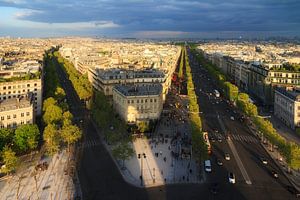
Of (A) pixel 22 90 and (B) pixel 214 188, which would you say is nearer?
(B) pixel 214 188

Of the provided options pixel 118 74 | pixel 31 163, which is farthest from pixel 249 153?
pixel 118 74

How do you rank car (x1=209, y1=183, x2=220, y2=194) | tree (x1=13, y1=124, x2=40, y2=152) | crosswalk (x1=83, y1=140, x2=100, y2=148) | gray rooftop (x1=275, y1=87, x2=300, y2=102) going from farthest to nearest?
gray rooftop (x1=275, y1=87, x2=300, y2=102) < crosswalk (x1=83, y1=140, x2=100, y2=148) < tree (x1=13, y1=124, x2=40, y2=152) < car (x1=209, y1=183, x2=220, y2=194)

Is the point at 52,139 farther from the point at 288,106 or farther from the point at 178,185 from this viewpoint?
the point at 288,106

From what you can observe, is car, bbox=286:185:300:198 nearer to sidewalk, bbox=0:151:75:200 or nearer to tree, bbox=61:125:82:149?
sidewalk, bbox=0:151:75:200

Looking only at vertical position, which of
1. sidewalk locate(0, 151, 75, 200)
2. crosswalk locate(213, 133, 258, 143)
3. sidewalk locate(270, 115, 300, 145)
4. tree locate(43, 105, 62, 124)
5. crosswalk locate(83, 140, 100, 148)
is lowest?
sidewalk locate(0, 151, 75, 200)

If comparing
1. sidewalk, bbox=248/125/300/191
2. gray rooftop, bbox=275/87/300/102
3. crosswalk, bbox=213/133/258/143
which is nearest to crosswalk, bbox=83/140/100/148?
crosswalk, bbox=213/133/258/143

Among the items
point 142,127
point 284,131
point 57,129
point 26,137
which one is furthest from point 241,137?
point 26,137

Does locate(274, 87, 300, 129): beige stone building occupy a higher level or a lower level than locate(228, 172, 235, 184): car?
higher

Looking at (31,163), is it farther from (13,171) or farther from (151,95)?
(151,95)
